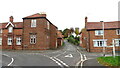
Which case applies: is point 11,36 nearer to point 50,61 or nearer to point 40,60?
point 40,60

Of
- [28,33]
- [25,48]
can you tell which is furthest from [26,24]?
[25,48]

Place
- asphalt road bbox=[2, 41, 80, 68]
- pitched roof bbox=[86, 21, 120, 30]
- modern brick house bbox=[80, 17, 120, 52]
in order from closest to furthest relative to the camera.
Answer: asphalt road bbox=[2, 41, 80, 68], modern brick house bbox=[80, 17, 120, 52], pitched roof bbox=[86, 21, 120, 30]

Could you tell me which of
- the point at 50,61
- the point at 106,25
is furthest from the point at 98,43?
the point at 50,61

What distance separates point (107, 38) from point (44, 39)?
1418 cm

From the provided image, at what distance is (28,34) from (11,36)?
190 inches

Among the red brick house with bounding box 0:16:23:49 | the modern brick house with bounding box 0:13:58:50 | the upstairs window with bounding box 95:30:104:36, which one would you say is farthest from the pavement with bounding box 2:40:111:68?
the upstairs window with bounding box 95:30:104:36

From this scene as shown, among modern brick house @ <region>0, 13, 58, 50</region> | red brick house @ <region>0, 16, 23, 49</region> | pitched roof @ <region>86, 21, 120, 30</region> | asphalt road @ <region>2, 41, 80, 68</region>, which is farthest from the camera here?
red brick house @ <region>0, 16, 23, 49</region>

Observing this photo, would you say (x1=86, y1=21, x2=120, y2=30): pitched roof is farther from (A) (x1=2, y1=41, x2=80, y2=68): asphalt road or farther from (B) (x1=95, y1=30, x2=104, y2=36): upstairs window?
(A) (x1=2, y1=41, x2=80, y2=68): asphalt road

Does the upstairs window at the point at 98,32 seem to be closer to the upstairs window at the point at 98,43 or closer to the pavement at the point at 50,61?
the upstairs window at the point at 98,43

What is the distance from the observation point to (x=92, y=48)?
30953 mm

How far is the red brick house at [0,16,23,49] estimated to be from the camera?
32312 millimetres

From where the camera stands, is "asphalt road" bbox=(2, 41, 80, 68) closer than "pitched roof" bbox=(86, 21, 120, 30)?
Yes

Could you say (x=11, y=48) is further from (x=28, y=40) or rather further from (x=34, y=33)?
(x=34, y=33)

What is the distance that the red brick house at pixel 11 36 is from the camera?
32312mm
